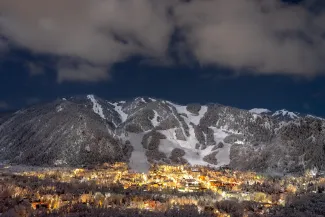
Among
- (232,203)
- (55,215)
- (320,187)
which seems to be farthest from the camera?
(320,187)

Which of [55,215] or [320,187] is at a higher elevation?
[320,187]

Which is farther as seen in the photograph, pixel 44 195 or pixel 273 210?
pixel 44 195

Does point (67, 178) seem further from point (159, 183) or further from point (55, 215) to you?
point (55, 215)

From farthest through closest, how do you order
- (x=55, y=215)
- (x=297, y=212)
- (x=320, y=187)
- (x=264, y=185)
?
1. (x=264, y=185)
2. (x=320, y=187)
3. (x=297, y=212)
4. (x=55, y=215)

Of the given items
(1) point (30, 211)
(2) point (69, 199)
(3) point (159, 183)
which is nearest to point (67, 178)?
(3) point (159, 183)

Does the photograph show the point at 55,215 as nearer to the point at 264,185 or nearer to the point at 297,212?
the point at 297,212

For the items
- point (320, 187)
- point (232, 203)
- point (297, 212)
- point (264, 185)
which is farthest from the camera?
point (264, 185)

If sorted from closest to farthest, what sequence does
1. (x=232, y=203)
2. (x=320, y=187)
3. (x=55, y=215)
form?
(x=55, y=215) → (x=232, y=203) → (x=320, y=187)

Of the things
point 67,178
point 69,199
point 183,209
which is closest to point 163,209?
point 183,209

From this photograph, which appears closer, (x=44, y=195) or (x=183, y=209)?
(x=183, y=209)
